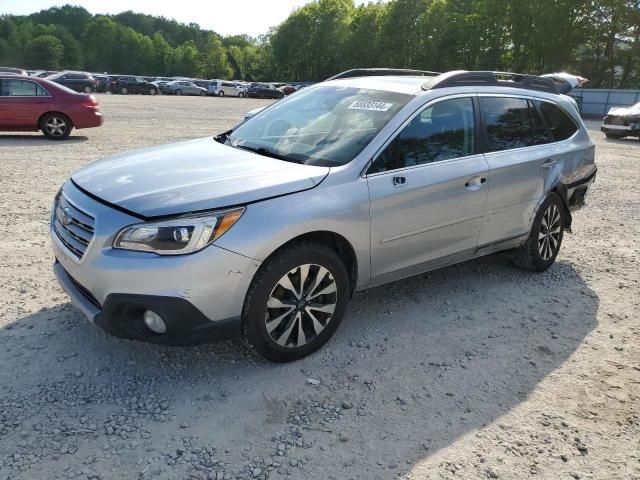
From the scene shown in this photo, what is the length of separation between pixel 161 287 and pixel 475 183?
253cm

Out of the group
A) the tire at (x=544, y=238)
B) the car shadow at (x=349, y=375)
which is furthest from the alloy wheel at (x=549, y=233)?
the car shadow at (x=349, y=375)

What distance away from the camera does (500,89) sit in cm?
469

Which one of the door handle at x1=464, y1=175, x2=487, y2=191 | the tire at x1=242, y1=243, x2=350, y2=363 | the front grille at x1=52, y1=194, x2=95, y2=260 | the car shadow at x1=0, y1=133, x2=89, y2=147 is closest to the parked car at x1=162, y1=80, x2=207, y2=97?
the car shadow at x1=0, y1=133, x2=89, y2=147

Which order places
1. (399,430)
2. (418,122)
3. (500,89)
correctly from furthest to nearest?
(500,89) → (418,122) → (399,430)

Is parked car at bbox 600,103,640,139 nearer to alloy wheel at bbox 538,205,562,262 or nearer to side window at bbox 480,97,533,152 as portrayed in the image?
alloy wheel at bbox 538,205,562,262

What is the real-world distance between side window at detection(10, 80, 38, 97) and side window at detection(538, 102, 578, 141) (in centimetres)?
1155

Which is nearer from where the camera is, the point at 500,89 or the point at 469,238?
the point at 469,238

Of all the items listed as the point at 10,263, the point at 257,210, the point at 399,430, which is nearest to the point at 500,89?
the point at 257,210

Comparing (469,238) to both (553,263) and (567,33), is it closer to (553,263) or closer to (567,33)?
(553,263)

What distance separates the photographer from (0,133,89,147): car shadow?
12107 millimetres

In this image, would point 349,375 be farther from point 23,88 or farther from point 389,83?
point 23,88

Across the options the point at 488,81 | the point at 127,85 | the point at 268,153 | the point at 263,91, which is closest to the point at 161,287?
the point at 268,153

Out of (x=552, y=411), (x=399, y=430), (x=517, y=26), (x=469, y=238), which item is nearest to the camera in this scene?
(x=399, y=430)

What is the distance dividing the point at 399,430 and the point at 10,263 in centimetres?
372
